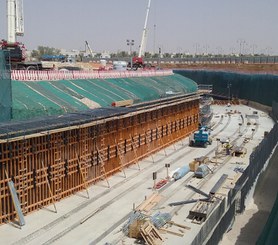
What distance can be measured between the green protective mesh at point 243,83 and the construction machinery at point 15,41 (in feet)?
163

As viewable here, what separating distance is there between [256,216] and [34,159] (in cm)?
1326

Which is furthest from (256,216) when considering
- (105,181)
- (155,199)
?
(105,181)

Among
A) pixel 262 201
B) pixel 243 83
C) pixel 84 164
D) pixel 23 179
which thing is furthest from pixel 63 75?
pixel 243 83

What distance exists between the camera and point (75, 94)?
3019 cm

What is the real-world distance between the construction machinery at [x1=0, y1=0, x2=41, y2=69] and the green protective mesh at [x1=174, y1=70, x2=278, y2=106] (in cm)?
4962

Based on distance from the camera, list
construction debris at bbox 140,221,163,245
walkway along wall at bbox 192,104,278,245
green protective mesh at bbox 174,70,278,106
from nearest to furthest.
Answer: walkway along wall at bbox 192,104,278,245 < construction debris at bbox 140,221,163,245 < green protective mesh at bbox 174,70,278,106

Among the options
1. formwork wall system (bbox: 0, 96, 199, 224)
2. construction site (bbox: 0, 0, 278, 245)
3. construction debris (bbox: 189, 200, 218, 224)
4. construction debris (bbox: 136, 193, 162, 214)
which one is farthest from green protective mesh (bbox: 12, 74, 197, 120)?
construction debris (bbox: 189, 200, 218, 224)

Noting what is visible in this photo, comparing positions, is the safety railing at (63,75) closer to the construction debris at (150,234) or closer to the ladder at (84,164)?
the ladder at (84,164)

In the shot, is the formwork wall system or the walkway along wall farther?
the formwork wall system

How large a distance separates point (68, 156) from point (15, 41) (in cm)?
2612

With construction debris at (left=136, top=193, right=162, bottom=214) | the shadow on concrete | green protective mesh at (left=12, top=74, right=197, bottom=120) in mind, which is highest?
green protective mesh at (left=12, top=74, right=197, bottom=120)

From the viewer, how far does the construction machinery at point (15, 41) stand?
3986 centimetres

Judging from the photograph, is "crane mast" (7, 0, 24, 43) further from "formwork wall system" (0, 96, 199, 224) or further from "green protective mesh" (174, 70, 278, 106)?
"green protective mesh" (174, 70, 278, 106)

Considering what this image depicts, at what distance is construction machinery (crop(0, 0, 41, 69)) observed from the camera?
3986 centimetres
